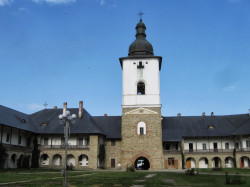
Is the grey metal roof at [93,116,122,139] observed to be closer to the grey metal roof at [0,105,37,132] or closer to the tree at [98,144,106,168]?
the tree at [98,144,106,168]

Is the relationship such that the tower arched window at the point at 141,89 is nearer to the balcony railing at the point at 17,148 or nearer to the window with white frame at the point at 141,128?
the window with white frame at the point at 141,128

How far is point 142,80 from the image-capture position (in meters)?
40.7

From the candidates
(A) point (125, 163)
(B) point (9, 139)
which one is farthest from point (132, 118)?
(B) point (9, 139)

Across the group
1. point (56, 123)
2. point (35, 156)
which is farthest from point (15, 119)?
point (56, 123)

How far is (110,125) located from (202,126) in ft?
48.4

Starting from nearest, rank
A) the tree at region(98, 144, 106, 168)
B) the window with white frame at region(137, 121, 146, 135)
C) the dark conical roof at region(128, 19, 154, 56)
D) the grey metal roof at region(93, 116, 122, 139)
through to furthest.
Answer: the window with white frame at region(137, 121, 146, 135) → the tree at region(98, 144, 106, 168) → the dark conical roof at region(128, 19, 154, 56) → the grey metal roof at region(93, 116, 122, 139)

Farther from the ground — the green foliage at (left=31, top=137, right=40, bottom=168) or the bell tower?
the bell tower

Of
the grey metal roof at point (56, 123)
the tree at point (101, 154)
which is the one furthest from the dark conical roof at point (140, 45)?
the tree at point (101, 154)

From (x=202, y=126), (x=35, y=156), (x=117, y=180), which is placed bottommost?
(x=117, y=180)

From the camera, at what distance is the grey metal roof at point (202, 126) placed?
144 ft

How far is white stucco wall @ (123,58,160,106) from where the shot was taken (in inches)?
1572

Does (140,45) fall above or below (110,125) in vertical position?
above

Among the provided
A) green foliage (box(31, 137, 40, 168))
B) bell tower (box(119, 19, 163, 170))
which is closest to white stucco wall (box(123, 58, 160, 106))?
bell tower (box(119, 19, 163, 170))

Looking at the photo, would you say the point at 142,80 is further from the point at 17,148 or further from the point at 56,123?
the point at 17,148
